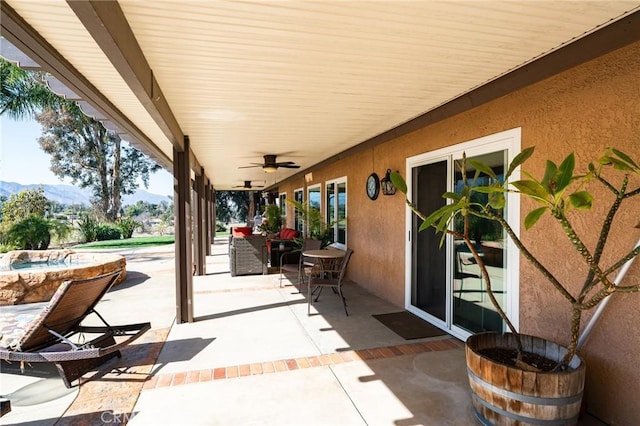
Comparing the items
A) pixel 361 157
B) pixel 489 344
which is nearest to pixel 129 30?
pixel 489 344

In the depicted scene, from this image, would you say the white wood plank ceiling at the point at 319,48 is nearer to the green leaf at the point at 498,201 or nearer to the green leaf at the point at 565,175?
the green leaf at the point at 565,175

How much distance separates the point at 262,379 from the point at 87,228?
17.1 metres

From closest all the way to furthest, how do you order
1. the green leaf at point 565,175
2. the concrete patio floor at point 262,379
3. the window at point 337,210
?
the green leaf at point 565,175 → the concrete patio floor at point 262,379 → the window at point 337,210

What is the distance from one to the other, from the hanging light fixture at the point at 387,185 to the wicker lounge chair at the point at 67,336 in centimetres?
353

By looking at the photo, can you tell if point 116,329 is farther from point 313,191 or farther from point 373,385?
point 313,191

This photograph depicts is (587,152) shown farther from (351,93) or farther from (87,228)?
(87,228)

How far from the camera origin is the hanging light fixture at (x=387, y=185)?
5.02 m

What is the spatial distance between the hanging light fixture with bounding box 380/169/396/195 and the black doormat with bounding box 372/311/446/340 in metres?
1.73

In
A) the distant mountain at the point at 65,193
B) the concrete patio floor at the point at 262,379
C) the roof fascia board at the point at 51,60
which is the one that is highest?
the distant mountain at the point at 65,193

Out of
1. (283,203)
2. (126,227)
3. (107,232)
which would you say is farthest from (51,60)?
(126,227)

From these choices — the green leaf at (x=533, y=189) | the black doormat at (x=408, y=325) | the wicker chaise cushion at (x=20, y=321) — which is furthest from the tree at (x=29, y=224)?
the green leaf at (x=533, y=189)

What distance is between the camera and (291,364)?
3.17 m

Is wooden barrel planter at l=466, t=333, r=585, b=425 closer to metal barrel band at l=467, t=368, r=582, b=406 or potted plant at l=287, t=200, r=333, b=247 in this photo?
metal barrel band at l=467, t=368, r=582, b=406

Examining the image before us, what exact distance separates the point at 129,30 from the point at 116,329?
273cm
